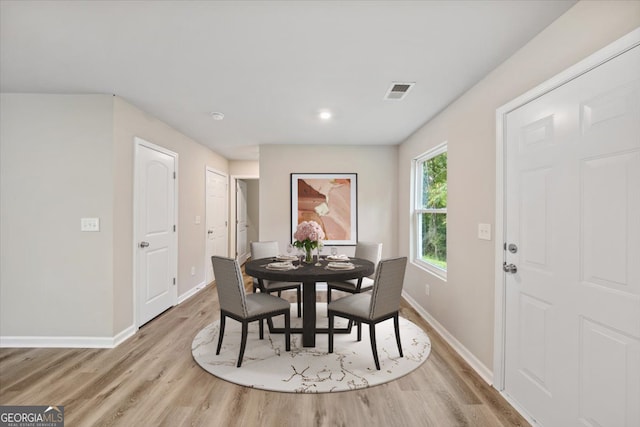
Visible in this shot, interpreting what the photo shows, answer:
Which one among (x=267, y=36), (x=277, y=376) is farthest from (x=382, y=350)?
(x=267, y=36)

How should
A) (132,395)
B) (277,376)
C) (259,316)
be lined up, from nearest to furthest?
1. (132,395)
2. (277,376)
3. (259,316)

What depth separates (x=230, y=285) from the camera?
7.86ft

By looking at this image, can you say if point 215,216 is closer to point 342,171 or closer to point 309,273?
point 342,171

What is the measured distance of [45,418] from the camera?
1827 mm

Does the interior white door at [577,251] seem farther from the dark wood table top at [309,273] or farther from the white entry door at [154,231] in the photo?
the white entry door at [154,231]

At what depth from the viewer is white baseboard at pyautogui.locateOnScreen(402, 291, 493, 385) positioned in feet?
7.30

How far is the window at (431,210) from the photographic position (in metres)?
3.32

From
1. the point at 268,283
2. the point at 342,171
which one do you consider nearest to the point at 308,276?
the point at 268,283

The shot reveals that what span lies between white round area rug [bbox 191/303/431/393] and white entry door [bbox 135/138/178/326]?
32.8 inches

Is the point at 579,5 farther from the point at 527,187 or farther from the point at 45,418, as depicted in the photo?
the point at 45,418

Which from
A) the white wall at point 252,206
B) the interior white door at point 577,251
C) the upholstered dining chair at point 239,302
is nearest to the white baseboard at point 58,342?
the upholstered dining chair at point 239,302

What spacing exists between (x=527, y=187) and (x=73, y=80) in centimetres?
352

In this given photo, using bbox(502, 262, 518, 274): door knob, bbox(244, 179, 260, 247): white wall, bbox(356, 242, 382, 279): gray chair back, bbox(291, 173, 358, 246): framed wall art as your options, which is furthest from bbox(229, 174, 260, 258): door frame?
bbox(502, 262, 518, 274): door knob

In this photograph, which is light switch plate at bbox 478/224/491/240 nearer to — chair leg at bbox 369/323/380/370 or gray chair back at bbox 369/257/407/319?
gray chair back at bbox 369/257/407/319
